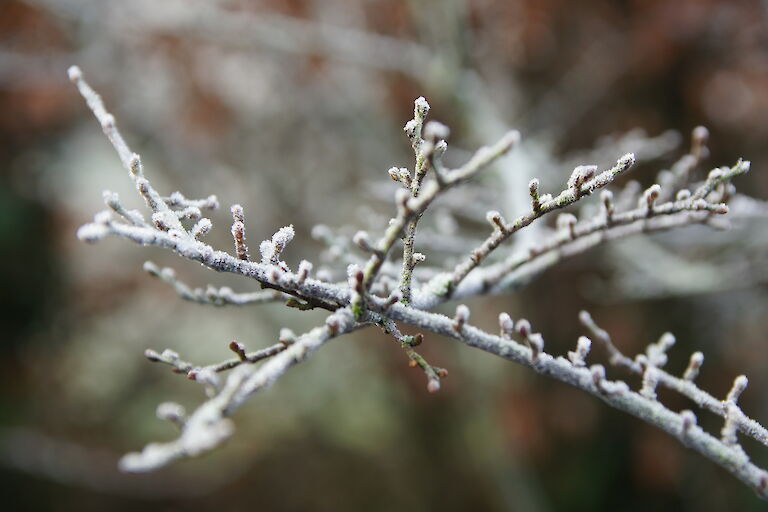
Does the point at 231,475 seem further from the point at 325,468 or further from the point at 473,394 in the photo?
the point at 473,394

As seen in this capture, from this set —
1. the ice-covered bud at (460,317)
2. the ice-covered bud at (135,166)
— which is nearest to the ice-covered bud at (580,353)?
the ice-covered bud at (460,317)

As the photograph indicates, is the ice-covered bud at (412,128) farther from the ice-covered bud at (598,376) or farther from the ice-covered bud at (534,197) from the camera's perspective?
the ice-covered bud at (598,376)

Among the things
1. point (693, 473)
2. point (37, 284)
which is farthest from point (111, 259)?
point (693, 473)

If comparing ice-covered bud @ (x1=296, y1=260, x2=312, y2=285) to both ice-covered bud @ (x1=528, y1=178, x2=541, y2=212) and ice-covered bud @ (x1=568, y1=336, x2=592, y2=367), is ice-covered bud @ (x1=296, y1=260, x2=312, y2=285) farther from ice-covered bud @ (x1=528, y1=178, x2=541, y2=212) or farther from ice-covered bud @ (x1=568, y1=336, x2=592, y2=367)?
ice-covered bud @ (x1=568, y1=336, x2=592, y2=367)

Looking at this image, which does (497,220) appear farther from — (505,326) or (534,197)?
(505,326)

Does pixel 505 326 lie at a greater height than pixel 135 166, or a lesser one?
lesser

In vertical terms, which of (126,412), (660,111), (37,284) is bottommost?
(660,111)

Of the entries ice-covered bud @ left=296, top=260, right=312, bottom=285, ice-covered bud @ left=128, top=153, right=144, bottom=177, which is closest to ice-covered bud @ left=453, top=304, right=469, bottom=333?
ice-covered bud @ left=296, top=260, right=312, bottom=285

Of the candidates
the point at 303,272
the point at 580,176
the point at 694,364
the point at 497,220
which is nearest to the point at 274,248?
the point at 303,272

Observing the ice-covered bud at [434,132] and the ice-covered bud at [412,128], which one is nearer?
the ice-covered bud at [434,132]
